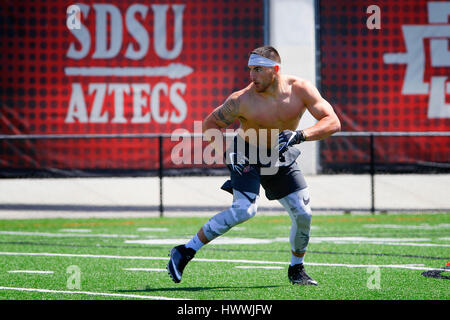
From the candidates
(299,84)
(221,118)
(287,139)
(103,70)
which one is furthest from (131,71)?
(287,139)

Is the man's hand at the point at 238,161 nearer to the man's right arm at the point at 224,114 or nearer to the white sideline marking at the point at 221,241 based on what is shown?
the man's right arm at the point at 224,114

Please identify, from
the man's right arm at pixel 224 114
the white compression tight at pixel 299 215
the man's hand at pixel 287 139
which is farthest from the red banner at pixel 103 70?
the man's hand at pixel 287 139

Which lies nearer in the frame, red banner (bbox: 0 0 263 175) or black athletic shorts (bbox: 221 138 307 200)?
black athletic shorts (bbox: 221 138 307 200)

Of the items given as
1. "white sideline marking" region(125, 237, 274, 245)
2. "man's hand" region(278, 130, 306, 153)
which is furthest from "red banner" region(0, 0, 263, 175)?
"man's hand" region(278, 130, 306, 153)

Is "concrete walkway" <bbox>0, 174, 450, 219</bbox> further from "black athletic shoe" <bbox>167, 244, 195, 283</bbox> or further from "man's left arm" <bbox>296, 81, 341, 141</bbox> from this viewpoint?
"black athletic shoe" <bbox>167, 244, 195, 283</bbox>

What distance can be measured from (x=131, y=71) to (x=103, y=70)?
64cm

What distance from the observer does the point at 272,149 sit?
8867 mm

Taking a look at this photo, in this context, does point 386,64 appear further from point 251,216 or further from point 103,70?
point 251,216

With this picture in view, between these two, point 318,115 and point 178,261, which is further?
point 318,115

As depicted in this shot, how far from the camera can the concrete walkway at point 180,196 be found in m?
19.3

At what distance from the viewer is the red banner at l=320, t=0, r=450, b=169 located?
2266 centimetres

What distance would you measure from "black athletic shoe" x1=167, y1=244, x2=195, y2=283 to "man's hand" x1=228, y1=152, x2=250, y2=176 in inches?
33.0

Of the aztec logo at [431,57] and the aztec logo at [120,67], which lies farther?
the aztec logo at [431,57]

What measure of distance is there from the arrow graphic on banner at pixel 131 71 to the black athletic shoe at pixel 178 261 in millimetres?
14148
